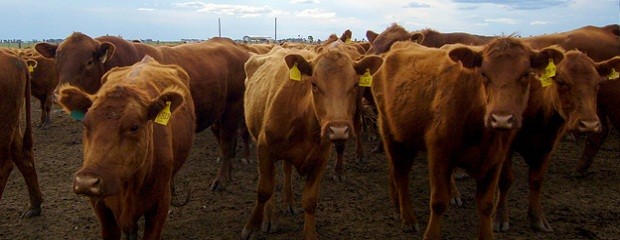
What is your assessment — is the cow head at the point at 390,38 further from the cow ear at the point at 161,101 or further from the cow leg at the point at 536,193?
the cow ear at the point at 161,101

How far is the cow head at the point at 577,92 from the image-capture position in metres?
4.46

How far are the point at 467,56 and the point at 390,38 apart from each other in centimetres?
451

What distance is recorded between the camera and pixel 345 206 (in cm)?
585

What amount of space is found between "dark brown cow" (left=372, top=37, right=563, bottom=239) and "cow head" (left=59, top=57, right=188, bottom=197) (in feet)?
7.24

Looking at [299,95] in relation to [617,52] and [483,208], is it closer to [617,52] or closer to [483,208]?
[483,208]

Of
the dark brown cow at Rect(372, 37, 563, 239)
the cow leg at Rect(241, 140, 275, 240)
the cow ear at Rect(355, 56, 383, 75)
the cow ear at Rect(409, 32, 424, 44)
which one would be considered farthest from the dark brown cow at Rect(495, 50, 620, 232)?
the cow ear at Rect(409, 32, 424, 44)

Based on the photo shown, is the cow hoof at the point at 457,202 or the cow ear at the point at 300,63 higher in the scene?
the cow ear at the point at 300,63

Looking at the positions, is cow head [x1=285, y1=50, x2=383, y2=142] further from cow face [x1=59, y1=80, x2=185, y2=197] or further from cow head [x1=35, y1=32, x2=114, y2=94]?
cow head [x1=35, y1=32, x2=114, y2=94]

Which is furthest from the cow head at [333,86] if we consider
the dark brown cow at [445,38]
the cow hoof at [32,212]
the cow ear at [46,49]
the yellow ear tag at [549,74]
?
the dark brown cow at [445,38]

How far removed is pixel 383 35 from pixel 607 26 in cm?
352

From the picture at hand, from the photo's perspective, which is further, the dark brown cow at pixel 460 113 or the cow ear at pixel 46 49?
the cow ear at pixel 46 49

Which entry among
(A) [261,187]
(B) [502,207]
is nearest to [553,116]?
(B) [502,207]

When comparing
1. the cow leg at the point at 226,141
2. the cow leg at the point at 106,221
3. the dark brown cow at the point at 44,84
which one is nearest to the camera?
the cow leg at the point at 106,221

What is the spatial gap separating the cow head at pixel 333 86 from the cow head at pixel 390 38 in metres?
3.98
